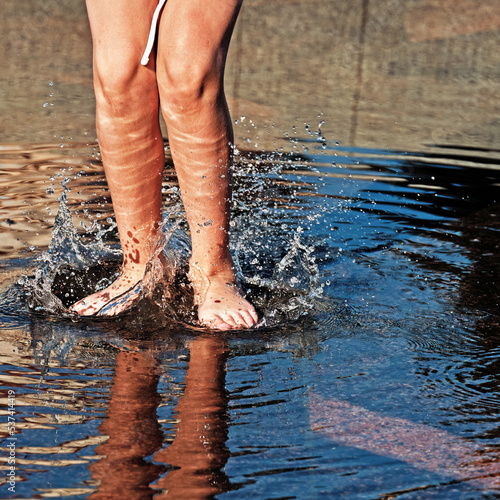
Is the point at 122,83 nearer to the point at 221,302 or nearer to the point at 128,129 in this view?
the point at 128,129

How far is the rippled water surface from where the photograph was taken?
5.10 ft

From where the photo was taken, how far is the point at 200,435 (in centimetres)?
165

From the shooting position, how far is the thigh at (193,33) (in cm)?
217

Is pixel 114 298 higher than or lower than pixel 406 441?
higher

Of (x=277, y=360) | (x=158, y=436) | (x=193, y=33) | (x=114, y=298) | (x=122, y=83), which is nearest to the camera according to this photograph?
(x=158, y=436)

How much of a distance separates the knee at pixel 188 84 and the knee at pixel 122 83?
0.18ft

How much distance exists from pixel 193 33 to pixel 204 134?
0.92ft

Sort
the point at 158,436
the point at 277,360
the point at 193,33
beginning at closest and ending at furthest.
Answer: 1. the point at 158,436
2. the point at 277,360
3. the point at 193,33

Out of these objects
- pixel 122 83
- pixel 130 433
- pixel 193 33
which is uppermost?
pixel 193 33

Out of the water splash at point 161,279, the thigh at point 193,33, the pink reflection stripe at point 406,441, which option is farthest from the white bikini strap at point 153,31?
the pink reflection stripe at point 406,441

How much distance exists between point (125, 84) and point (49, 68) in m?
4.29

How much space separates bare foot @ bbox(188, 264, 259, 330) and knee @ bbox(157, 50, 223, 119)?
1.60 feet

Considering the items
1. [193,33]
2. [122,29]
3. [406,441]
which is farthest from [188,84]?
[406,441]

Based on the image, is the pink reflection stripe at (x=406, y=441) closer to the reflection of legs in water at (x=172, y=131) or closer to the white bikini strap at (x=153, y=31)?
the reflection of legs in water at (x=172, y=131)
